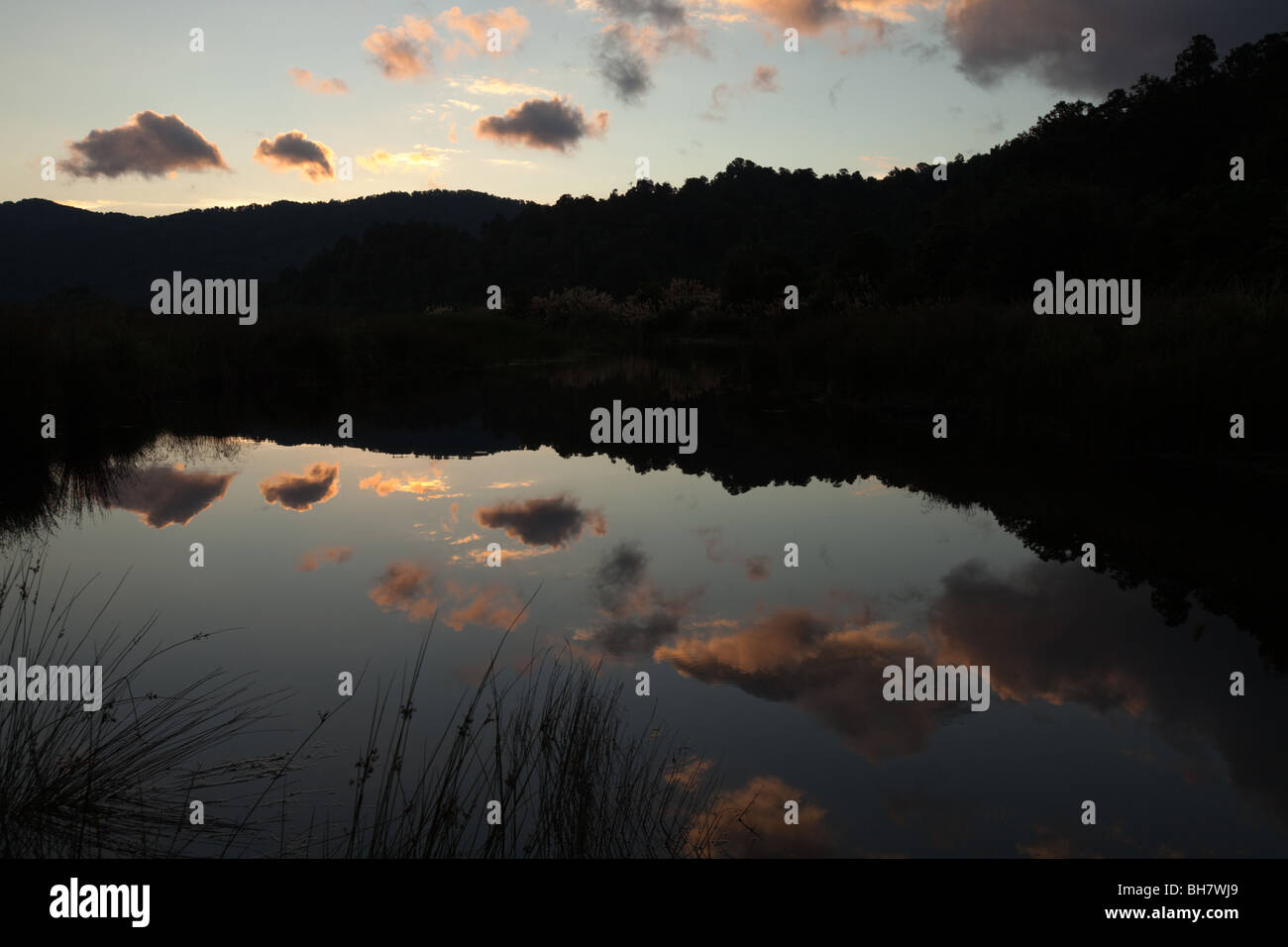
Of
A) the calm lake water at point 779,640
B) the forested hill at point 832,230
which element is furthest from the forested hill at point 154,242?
the calm lake water at point 779,640

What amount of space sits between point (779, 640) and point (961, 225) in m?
33.7

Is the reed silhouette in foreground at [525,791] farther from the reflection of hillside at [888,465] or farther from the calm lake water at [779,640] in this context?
the reflection of hillside at [888,465]

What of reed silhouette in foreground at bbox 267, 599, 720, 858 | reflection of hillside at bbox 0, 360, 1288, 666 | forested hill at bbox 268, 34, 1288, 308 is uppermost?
forested hill at bbox 268, 34, 1288, 308

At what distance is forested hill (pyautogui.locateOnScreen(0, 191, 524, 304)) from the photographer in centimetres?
9094

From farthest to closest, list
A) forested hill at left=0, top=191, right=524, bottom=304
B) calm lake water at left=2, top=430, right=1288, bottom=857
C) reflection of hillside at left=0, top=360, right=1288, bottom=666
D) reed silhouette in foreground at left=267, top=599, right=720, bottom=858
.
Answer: forested hill at left=0, top=191, right=524, bottom=304 < reflection of hillside at left=0, top=360, right=1288, bottom=666 < calm lake water at left=2, top=430, right=1288, bottom=857 < reed silhouette in foreground at left=267, top=599, right=720, bottom=858

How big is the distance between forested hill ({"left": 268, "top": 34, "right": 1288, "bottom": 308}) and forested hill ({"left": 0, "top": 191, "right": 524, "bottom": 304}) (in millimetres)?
18727

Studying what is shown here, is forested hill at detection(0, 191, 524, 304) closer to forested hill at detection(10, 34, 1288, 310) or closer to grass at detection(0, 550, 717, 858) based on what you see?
forested hill at detection(10, 34, 1288, 310)

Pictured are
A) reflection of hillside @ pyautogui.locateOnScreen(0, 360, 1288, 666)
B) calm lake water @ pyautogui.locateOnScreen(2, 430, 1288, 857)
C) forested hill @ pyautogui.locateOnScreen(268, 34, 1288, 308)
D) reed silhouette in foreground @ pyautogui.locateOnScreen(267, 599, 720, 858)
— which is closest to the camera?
reed silhouette in foreground @ pyautogui.locateOnScreen(267, 599, 720, 858)

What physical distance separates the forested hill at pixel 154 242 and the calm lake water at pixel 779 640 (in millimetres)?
83677

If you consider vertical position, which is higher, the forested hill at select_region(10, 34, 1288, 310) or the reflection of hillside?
the forested hill at select_region(10, 34, 1288, 310)

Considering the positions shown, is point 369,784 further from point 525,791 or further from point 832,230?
point 832,230

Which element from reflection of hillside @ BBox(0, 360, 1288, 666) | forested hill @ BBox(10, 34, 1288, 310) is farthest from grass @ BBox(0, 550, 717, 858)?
forested hill @ BBox(10, 34, 1288, 310)
